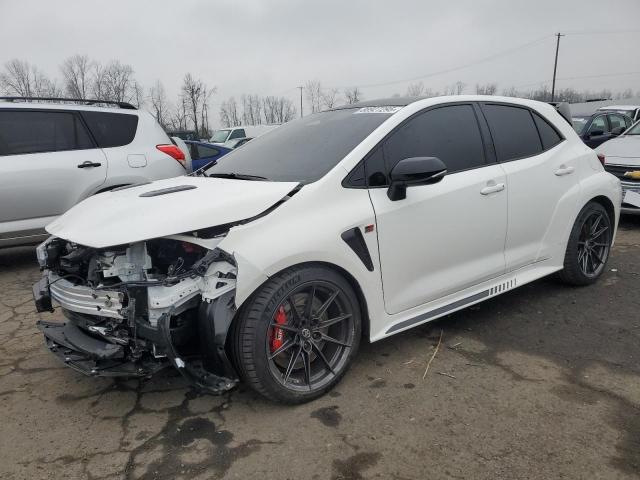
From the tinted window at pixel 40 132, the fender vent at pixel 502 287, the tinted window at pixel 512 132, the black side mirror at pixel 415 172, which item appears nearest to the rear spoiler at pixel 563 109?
the tinted window at pixel 512 132

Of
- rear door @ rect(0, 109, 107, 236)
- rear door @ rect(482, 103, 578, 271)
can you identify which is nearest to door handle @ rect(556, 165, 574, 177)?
rear door @ rect(482, 103, 578, 271)

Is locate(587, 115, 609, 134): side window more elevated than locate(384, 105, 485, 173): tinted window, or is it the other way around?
locate(587, 115, 609, 134): side window

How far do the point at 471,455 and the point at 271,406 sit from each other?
41.4 inches

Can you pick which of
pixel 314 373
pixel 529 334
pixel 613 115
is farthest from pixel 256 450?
pixel 613 115

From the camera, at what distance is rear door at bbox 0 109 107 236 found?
5023 millimetres

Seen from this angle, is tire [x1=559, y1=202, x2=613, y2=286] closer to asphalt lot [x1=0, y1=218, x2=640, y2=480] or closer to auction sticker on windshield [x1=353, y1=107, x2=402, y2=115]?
asphalt lot [x1=0, y1=218, x2=640, y2=480]

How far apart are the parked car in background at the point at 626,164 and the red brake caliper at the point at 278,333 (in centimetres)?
576

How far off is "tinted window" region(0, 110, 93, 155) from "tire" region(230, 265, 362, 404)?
416cm

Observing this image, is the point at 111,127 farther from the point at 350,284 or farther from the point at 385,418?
the point at 385,418

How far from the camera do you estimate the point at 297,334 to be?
8.46 feet

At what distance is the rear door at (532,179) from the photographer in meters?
3.47

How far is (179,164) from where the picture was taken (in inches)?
237

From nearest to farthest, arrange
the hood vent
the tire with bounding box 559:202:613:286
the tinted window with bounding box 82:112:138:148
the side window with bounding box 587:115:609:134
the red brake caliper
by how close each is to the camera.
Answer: the red brake caliper, the hood vent, the tire with bounding box 559:202:613:286, the tinted window with bounding box 82:112:138:148, the side window with bounding box 587:115:609:134

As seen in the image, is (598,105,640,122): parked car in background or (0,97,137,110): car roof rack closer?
(0,97,137,110): car roof rack
